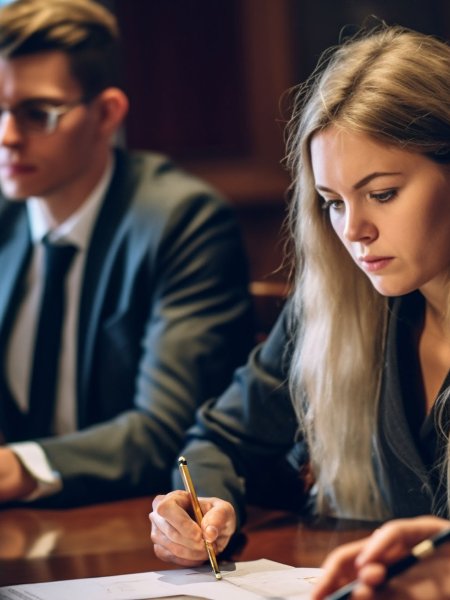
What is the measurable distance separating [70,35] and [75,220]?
394 millimetres

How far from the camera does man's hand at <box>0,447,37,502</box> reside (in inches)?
70.5

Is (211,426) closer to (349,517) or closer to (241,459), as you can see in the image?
(241,459)

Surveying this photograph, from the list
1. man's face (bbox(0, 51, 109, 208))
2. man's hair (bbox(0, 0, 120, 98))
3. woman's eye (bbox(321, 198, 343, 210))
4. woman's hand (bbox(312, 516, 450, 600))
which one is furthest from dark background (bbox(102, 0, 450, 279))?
woman's hand (bbox(312, 516, 450, 600))

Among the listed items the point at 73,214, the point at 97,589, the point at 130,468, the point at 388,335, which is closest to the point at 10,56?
the point at 73,214

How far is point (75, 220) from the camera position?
240 centimetres

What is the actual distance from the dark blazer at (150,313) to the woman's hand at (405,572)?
1.00 metres

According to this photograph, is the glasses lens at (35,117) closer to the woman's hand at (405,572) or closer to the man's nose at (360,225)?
the man's nose at (360,225)

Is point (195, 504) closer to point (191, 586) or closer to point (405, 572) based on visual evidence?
point (191, 586)

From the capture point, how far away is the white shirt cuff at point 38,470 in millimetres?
1805

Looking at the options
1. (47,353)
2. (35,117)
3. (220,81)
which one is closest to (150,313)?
(47,353)

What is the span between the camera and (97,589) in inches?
50.9

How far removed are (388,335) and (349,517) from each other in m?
0.28

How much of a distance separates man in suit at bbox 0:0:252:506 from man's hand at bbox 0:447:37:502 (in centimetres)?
30

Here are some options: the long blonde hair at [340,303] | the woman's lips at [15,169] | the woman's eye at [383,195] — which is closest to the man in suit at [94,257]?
the woman's lips at [15,169]
